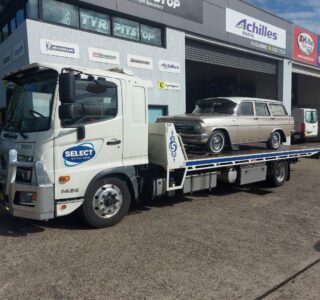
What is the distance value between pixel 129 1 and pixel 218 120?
603cm

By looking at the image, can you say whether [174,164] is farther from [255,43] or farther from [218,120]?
[255,43]

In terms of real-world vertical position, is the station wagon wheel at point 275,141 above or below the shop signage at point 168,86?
below

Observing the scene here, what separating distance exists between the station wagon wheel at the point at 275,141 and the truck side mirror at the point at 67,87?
257 inches

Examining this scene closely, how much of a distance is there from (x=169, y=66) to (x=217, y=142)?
19.2 feet

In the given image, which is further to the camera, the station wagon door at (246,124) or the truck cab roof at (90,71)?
the station wagon door at (246,124)

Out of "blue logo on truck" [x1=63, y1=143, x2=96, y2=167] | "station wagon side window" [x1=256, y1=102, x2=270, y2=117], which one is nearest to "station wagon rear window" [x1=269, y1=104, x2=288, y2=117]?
"station wagon side window" [x1=256, y1=102, x2=270, y2=117]

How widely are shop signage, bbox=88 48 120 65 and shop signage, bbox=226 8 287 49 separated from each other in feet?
21.5

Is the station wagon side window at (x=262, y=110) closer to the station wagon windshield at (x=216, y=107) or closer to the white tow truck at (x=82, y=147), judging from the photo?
the station wagon windshield at (x=216, y=107)

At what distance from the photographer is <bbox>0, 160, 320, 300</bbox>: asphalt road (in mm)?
3705

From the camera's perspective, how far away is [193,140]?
785 cm

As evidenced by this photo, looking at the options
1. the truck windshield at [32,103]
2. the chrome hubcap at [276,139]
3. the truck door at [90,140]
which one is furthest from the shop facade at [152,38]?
the truck door at [90,140]

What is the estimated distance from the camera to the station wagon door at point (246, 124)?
877cm

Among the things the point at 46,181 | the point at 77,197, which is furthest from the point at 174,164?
the point at 46,181

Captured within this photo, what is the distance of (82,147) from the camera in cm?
530
